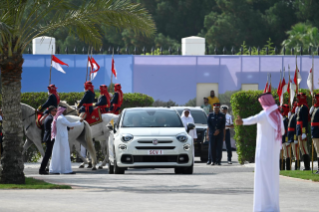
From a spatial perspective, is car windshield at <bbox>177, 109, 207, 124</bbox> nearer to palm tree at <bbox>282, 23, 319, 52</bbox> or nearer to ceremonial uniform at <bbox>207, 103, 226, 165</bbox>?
ceremonial uniform at <bbox>207, 103, 226, 165</bbox>

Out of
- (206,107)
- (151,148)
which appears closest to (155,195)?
(151,148)

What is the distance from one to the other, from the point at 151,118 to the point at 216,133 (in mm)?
4983

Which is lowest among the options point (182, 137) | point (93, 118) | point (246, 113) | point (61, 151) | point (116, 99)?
point (61, 151)

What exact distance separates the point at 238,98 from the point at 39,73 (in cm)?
1678

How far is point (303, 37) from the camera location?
168 ft

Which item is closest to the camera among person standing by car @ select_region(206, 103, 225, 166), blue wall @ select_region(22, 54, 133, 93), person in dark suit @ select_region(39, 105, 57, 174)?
person in dark suit @ select_region(39, 105, 57, 174)

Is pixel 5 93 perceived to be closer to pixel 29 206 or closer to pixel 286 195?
pixel 29 206

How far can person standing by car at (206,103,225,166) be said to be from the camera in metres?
22.7

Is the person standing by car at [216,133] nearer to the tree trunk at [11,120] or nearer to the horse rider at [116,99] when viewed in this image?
the horse rider at [116,99]

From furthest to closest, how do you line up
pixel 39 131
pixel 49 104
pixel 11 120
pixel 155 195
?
pixel 39 131 < pixel 49 104 < pixel 11 120 < pixel 155 195

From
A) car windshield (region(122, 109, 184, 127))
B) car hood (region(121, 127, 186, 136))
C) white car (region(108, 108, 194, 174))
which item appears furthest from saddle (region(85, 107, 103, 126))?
car hood (region(121, 127, 186, 136))

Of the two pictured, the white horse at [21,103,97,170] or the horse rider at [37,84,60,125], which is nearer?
the horse rider at [37,84,60,125]

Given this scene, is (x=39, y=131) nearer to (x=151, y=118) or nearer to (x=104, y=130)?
(x=104, y=130)

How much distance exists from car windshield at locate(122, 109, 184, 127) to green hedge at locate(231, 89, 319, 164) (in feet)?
14.5
